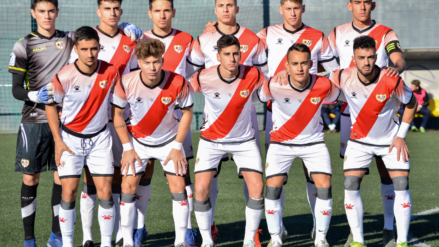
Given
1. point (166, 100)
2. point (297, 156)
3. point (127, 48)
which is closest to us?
point (166, 100)

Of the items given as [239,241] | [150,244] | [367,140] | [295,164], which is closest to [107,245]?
[150,244]

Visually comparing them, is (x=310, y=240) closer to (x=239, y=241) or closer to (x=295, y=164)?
(x=239, y=241)

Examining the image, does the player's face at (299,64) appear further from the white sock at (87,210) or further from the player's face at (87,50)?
the white sock at (87,210)

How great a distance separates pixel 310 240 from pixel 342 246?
0.39 meters

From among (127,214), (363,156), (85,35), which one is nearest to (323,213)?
(363,156)


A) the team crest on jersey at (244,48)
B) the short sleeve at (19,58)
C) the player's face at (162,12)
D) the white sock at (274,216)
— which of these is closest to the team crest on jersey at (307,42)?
the team crest on jersey at (244,48)

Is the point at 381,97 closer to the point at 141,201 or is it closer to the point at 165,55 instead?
the point at 165,55

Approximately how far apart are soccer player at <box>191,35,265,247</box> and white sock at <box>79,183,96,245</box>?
1070 millimetres

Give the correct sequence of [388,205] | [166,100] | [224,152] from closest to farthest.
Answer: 1. [166,100]
2. [224,152]
3. [388,205]

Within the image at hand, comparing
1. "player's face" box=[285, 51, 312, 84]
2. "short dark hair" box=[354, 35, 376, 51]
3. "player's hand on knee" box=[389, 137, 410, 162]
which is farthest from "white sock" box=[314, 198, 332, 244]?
"short dark hair" box=[354, 35, 376, 51]

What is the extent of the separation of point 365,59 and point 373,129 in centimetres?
70

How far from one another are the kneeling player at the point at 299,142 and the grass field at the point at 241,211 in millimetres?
696

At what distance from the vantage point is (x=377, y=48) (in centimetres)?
534

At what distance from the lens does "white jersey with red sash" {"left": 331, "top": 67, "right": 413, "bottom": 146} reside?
15.4ft
